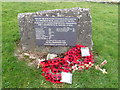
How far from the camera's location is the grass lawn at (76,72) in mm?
6705

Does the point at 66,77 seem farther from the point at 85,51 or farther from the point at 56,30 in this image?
the point at 56,30

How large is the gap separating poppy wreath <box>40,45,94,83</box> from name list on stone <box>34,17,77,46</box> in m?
0.43

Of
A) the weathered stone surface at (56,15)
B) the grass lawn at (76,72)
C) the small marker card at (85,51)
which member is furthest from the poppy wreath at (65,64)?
the weathered stone surface at (56,15)

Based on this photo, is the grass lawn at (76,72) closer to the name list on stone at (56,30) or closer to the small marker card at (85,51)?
the small marker card at (85,51)

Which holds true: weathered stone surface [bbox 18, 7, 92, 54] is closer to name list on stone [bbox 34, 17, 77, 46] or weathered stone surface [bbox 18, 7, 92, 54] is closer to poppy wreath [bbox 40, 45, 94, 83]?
name list on stone [bbox 34, 17, 77, 46]

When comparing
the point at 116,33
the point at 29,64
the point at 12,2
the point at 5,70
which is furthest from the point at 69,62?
the point at 12,2

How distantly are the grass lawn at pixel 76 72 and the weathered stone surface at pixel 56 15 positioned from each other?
30.9 inches

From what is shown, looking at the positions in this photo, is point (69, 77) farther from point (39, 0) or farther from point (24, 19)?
point (39, 0)

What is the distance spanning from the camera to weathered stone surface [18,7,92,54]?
24.7 ft

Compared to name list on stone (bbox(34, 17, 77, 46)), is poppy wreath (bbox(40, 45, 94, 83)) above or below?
below

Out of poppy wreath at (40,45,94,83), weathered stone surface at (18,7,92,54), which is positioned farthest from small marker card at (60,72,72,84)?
weathered stone surface at (18,7,92,54)

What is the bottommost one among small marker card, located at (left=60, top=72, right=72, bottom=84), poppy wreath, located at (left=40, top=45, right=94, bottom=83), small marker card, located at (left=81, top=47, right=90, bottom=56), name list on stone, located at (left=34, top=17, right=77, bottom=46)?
small marker card, located at (left=60, top=72, right=72, bottom=84)

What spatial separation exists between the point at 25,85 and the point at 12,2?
8.77 meters

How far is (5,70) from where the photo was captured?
7266mm
